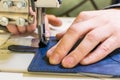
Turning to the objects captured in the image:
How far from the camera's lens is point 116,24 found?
84 centimetres

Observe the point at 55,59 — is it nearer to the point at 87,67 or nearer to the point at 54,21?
the point at 87,67

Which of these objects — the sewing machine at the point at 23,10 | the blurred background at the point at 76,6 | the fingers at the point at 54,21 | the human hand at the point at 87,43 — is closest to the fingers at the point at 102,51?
the human hand at the point at 87,43

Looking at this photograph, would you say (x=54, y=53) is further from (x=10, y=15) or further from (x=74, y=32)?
(x=10, y=15)

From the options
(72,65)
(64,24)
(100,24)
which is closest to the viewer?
(72,65)

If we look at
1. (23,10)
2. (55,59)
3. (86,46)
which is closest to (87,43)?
(86,46)

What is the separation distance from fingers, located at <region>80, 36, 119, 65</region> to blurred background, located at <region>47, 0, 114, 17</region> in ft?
2.39

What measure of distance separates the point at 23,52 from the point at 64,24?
0.41 m

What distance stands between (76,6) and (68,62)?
0.83 m

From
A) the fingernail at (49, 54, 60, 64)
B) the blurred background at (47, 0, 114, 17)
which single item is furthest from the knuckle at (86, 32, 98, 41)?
the blurred background at (47, 0, 114, 17)

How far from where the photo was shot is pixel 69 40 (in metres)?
0.76

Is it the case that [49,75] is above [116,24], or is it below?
below

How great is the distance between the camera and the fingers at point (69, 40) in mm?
742

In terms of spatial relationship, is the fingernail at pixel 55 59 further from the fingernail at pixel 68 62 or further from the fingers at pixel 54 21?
the fingers at pixel 54 21

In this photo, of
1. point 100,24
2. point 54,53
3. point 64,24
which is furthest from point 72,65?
point 64,24
